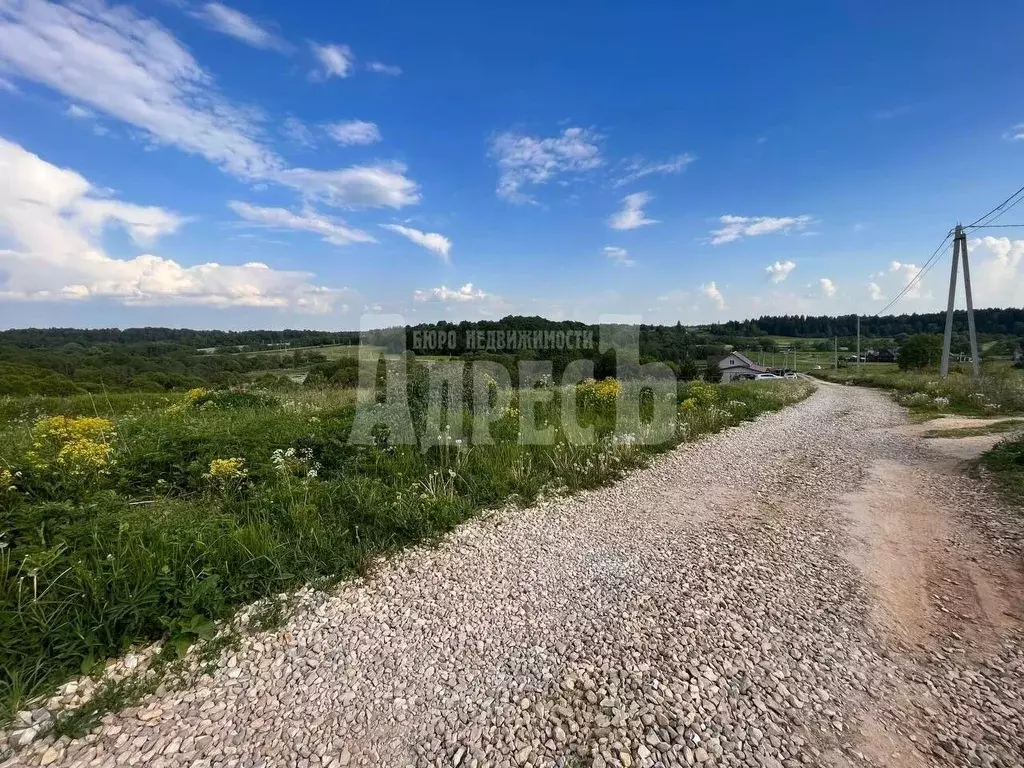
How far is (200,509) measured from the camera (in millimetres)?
4348

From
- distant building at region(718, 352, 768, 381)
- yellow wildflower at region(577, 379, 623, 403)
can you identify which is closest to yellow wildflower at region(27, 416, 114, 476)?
yellow wildflower at region(577, 379, 623, 403)

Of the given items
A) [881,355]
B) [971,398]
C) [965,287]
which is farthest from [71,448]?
[881,355]

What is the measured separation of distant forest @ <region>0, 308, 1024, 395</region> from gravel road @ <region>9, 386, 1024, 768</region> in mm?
7975

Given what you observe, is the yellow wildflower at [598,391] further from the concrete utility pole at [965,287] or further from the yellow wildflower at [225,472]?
the concrete utility pole at [965,287]

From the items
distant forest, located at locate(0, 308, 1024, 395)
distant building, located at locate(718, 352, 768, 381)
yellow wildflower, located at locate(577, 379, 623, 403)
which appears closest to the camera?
yellow wildflower, located at locate(577, 379, 623, 403)

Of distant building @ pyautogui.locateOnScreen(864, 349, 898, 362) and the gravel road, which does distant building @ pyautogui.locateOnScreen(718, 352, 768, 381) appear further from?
the gravel road

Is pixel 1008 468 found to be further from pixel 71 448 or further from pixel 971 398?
pixel 71 448

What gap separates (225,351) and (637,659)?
38.1 metres

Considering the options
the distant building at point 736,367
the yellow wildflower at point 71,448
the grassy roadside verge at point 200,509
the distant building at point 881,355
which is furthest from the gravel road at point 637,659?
the distant building at point 881,355

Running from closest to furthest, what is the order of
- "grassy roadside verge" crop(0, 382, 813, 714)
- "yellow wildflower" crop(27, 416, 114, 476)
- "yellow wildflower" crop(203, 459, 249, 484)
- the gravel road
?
the gravel road → "grassy roadside verge" crop(0, 382, 813, 714) → "yellow wildflower" crop(27, 416, 114, 476) → "yellow wildflower" crop(203, 459, 249, 484)

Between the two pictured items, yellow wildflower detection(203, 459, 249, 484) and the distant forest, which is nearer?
yellow wildflower detection(203, 459, 249, 484)

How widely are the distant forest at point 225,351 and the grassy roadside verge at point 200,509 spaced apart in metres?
5.01

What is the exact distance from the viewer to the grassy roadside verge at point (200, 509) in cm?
280

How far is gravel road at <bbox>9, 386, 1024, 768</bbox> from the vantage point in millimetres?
2152
